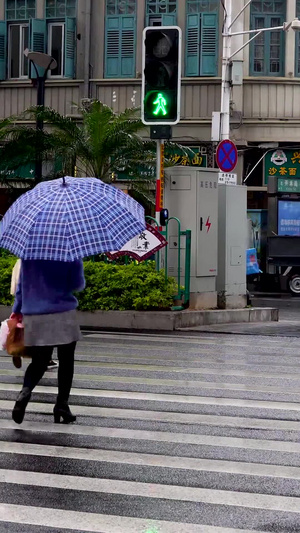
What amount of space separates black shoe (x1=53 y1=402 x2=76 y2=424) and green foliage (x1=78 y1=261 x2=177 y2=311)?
7.65m

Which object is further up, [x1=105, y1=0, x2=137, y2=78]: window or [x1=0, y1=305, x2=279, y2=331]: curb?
[x1=105, y1=0, x2=137, y2=78]: window

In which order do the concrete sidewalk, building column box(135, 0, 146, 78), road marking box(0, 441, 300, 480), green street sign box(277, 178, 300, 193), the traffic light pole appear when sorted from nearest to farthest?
road marking box(0, 441, 300, 480), the concrete sidewalk, the traffic light pole, green street sign box(277, 178, 300, 193), building column box(135, 0, 146, 78)

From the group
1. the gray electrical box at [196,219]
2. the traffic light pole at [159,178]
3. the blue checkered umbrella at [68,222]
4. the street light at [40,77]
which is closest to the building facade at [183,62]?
the street light at [40,77]

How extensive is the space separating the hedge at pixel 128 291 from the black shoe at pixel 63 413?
765 cm

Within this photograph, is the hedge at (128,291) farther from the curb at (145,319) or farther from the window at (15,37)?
the window at (15,37)

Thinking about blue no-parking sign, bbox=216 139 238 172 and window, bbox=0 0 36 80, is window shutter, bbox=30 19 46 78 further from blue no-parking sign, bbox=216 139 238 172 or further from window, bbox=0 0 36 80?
blue no-parking sign, bbox=216 139 238 172

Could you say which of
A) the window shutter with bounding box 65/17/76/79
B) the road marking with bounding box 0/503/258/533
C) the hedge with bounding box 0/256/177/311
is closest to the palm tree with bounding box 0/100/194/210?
the hedge with bounding box 0/256/177/311

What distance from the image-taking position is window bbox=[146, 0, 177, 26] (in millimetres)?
31250

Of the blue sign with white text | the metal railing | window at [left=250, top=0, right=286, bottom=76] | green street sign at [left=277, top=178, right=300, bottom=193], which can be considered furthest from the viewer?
window at [left=250, top=0, right=286, bottom=76]

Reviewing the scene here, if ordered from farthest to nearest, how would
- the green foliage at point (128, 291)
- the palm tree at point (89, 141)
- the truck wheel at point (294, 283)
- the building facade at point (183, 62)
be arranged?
the building facade at point (183, 62)
the truck wheel at point (294, 283)
the palm tree at point (89, 141)
the green foliage at point (128, 291)

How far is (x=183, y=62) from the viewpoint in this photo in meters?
31.2

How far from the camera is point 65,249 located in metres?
7.57

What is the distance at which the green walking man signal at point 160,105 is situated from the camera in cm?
1509

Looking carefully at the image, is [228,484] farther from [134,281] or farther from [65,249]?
[134,281]
